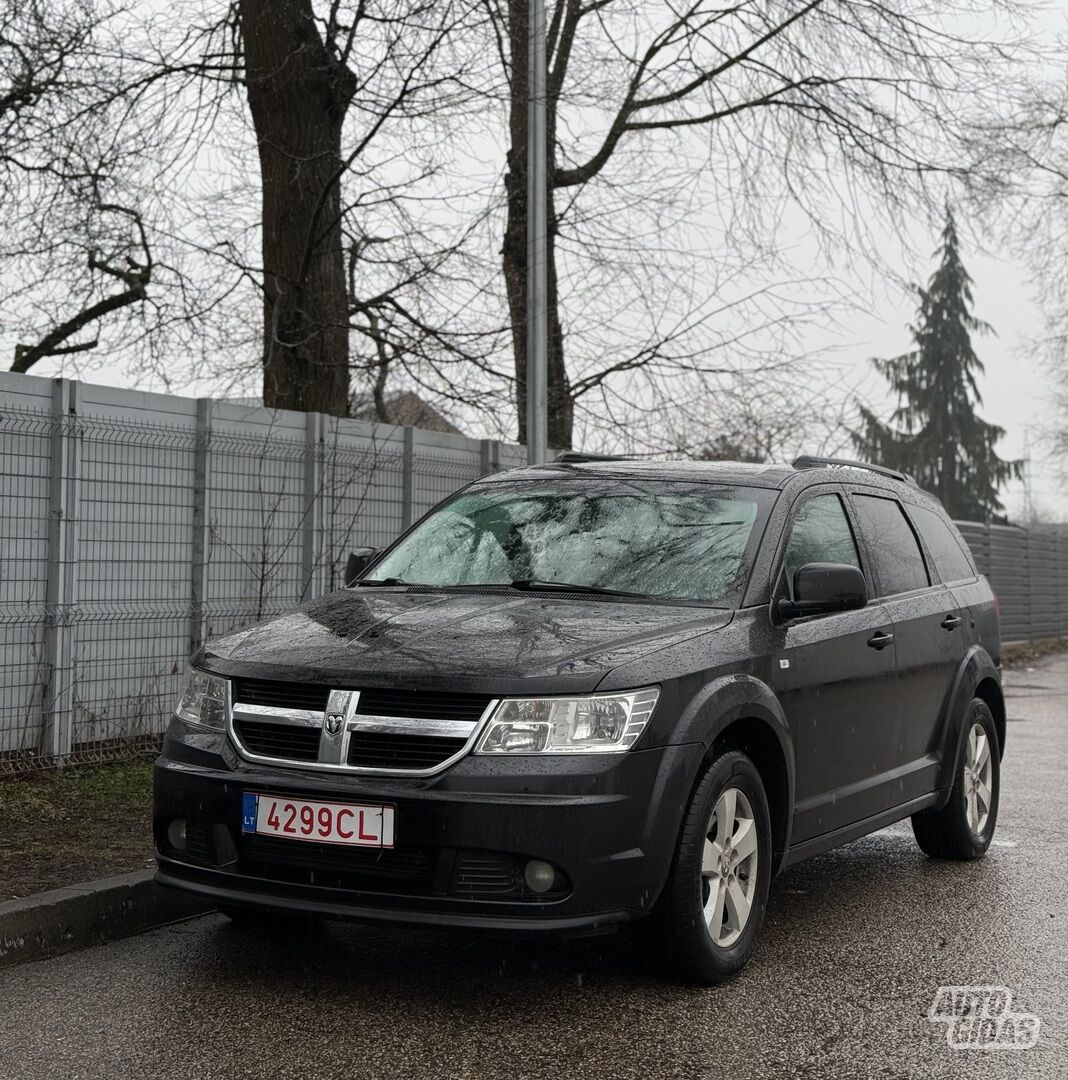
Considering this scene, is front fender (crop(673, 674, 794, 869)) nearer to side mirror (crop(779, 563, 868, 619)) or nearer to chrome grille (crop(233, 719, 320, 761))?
side mirror (crop(779, 563, 868, 619))

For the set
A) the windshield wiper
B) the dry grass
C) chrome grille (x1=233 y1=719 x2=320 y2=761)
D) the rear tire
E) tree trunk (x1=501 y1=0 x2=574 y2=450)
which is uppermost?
tree trunk (x1=501 y1=0 x2=574 y2=450)

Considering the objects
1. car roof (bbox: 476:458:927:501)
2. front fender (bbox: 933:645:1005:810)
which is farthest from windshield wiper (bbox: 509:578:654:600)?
front fender (bbox: 933:645:1005:810)

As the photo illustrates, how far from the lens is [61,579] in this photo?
29.7 ft

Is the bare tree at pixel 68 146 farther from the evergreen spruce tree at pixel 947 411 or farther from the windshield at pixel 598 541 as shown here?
the evergreen spruce tree at pixel 947 411

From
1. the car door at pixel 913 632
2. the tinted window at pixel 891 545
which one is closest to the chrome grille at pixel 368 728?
the car door at pixel 913 632

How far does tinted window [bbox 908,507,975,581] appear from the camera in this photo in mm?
7395

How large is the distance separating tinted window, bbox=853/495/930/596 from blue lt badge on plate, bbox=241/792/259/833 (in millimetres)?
3020

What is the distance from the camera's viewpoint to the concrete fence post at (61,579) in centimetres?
895

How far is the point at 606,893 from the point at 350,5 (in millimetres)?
9407

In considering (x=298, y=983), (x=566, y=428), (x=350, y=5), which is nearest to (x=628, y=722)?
(x=298, y=983)

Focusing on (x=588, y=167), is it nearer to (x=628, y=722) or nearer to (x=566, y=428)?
(x=566, y=428)

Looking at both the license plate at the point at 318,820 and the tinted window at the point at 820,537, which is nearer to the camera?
the license plate at the point at 318,820

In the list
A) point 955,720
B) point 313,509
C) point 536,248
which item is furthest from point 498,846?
point 536,248

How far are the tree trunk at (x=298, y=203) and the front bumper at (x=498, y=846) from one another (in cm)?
874
